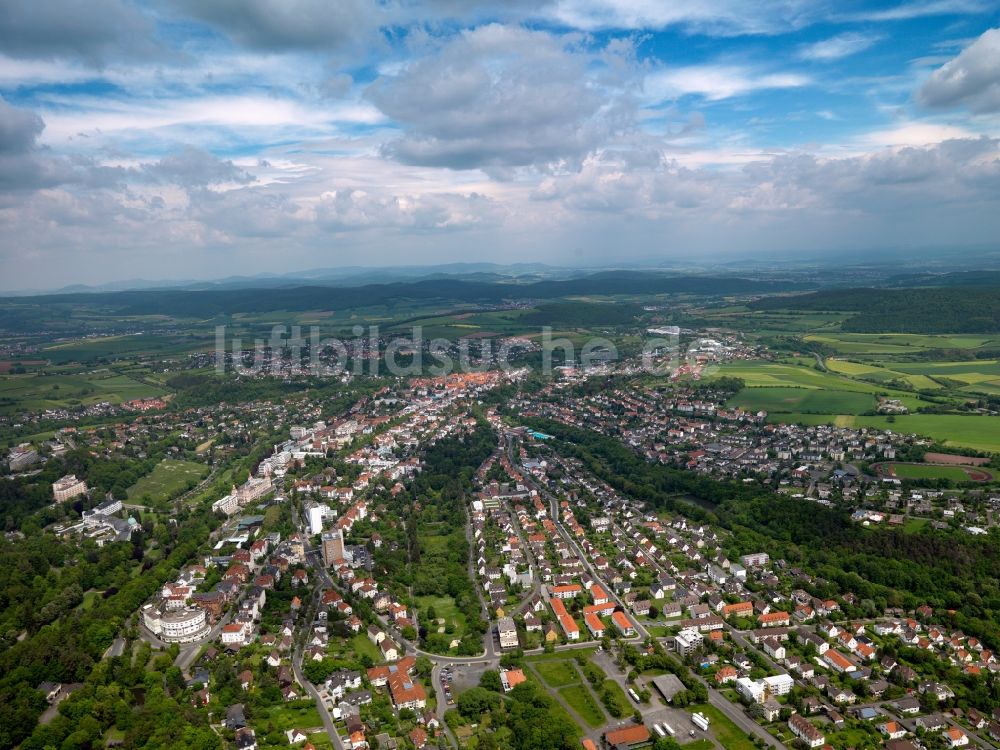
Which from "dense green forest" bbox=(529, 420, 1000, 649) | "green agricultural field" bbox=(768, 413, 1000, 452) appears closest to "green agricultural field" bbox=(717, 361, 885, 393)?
"green agricultural field" bbox=(768, 413, 1000, 452)

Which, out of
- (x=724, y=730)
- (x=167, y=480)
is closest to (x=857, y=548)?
(x=724, y=730)

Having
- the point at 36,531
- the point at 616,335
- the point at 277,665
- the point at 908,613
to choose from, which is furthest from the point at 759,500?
the point at 616,335

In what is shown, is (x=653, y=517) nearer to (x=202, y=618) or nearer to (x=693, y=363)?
(x=202, y=618)

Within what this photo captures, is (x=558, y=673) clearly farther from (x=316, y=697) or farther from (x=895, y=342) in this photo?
(x=895, y=342)

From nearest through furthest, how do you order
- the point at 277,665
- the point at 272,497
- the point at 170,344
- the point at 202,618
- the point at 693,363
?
the point at 277,665 → the point at 202,618 → the point at 272,497 → the point at 693,363 → the point at 170,344

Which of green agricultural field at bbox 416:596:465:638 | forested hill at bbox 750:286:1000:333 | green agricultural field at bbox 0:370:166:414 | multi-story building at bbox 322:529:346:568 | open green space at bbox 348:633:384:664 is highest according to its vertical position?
forested hill at bbox 750:286:1000:333

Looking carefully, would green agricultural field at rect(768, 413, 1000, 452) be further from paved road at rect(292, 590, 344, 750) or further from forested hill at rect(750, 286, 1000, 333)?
forested hill at rect(750, 286, 1000, 333)

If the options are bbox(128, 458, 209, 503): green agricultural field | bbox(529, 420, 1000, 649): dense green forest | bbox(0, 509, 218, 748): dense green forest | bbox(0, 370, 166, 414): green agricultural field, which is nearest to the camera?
bbox(0, 509, 218, 748): dense green forest

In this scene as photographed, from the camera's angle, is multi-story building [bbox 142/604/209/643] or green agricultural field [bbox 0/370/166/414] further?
green agricultural field [bbox 0/370/166/414]
